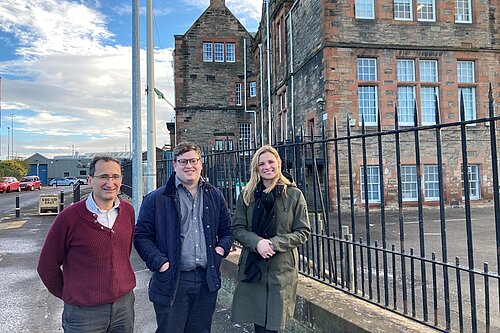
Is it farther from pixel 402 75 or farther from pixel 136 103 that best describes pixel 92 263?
pixel 402 75

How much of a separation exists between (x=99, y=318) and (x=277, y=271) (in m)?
1.31

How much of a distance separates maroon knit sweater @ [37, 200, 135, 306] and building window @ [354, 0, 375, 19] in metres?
16.2

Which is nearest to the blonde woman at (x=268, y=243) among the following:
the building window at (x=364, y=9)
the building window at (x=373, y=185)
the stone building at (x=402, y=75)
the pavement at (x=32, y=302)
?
the pavement at (x=32, y=302)

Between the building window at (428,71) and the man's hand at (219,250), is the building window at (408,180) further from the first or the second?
the man's hand at (219,250)

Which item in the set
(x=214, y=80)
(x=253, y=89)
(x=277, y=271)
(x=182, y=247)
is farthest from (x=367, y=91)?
(x=214, y=80)

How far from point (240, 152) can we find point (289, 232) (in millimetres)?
2468

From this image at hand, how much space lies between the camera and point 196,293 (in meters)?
3.11

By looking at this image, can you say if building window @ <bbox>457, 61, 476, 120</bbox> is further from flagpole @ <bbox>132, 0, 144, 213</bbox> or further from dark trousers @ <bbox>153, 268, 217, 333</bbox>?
dark trousers @ <bbox>153, 268, 217, 333</bbox>

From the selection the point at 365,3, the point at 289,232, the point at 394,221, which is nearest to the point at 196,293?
the point at 289,232

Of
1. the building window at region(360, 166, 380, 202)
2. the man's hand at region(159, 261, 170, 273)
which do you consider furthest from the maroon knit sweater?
the building window at region(360, 166, 380, 202)

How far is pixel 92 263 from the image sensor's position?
2598 millimetres

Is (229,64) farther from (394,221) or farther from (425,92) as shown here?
(394,221)

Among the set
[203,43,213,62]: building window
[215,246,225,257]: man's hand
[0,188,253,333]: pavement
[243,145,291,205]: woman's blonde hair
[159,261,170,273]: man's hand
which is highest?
[203,43,213,62]: building window

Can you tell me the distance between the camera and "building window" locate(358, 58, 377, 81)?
16.3 m
